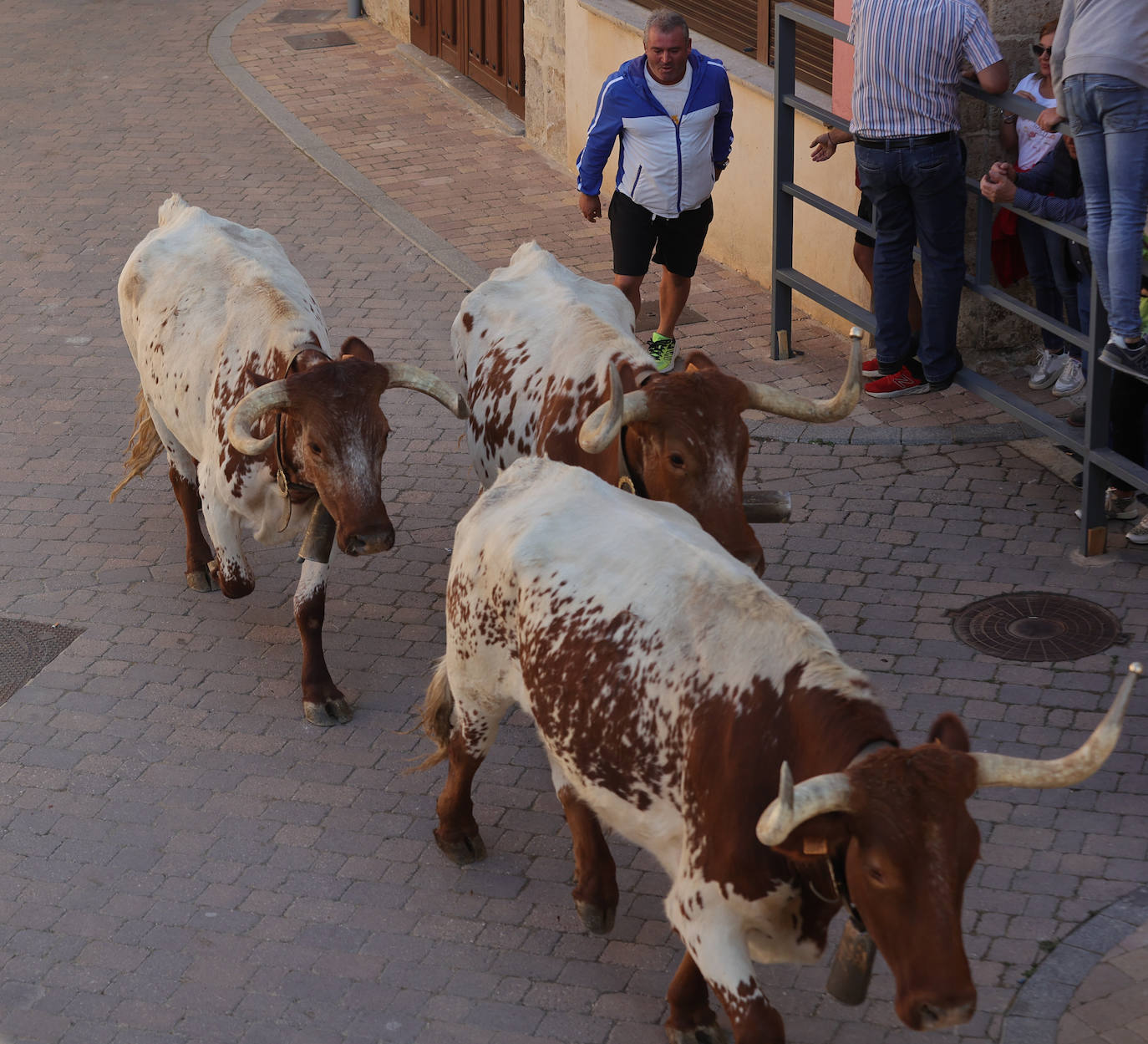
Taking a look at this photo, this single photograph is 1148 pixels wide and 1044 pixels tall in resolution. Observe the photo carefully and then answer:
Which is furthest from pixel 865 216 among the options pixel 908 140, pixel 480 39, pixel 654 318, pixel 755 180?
pixel 480 39

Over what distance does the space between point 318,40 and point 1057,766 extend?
16190 millimetres

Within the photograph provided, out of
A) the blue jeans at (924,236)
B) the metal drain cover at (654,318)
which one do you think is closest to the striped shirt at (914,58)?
the blue jeans at (924,236)

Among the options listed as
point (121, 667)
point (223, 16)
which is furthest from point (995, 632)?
point (223, 16)

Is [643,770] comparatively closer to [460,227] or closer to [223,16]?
[460,227]

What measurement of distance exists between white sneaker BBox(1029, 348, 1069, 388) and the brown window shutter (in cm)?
253

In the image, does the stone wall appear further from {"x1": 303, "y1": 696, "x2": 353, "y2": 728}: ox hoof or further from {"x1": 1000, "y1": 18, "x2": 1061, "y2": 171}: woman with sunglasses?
{"x1": 303, "y1": 696, "x2": 353, "y2": 728}: ox hoof

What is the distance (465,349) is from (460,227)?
533 cm

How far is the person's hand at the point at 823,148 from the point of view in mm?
9953

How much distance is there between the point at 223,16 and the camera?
65.1 feet

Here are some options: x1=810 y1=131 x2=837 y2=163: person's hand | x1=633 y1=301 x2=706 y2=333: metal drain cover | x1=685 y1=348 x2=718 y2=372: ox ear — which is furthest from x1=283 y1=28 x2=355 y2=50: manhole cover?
x1=685 y1=348 x2=718 y2=372: ox ear

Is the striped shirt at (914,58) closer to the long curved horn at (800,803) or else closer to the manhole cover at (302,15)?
the long curved horn at (800,803)

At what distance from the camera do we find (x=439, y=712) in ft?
21.2

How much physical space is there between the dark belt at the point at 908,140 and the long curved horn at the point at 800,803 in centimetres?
550

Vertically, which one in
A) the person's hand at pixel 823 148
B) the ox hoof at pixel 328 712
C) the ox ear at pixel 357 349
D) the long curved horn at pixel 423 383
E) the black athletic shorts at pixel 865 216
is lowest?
the ox hoof at pixel 328 712
